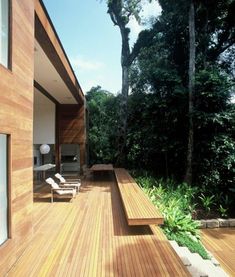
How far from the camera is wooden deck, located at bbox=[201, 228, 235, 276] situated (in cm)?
557

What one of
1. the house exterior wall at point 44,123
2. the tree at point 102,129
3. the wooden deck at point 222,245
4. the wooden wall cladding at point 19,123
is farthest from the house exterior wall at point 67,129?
the wooden wall cladding at point 19,123

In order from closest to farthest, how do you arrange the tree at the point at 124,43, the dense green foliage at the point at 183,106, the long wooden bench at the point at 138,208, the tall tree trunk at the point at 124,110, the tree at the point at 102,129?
the long wooden bench at the point at 138,208, the dense green foliage at the point at 183,106, the tree at the point at 124,43, the tall tree trunk at the point at 124,110, the tree at the point at 102,129

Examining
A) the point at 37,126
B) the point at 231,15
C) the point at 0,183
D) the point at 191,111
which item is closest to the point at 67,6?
the point at 37,126

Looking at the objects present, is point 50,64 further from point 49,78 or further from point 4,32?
point 4,32

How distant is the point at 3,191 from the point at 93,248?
1.57m

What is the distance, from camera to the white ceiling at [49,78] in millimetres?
6629

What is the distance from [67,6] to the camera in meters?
11.1

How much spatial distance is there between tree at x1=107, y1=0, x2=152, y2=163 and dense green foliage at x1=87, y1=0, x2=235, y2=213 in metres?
0.26

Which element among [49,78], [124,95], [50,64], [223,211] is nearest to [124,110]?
[124,95]

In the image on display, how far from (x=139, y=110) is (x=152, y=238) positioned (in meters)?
9.60

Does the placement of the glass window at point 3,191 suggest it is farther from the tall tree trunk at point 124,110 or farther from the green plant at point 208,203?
the tall tree trunk at point 124,110

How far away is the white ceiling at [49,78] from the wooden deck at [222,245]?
5.83 m

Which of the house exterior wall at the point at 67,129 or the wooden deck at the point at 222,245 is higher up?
the house exterior wall at the point at 67,129

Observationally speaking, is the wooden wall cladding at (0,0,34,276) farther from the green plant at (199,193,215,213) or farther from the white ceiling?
the green plant at (199,193,215,213)
